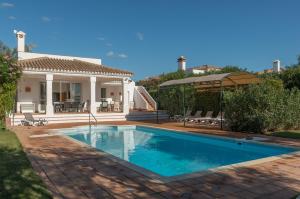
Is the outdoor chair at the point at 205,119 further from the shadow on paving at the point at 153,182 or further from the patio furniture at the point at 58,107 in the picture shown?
the patio furniture at the point at 58,107

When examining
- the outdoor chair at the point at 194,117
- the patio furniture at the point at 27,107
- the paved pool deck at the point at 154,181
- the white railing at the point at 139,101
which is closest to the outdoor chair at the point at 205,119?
the outdoor chair at the point at 194,117

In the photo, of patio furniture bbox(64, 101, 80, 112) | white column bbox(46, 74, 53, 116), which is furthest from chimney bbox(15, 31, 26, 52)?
white column bbox(46, 74, 53, 116)

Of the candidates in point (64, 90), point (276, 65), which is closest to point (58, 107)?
point (64, 90)

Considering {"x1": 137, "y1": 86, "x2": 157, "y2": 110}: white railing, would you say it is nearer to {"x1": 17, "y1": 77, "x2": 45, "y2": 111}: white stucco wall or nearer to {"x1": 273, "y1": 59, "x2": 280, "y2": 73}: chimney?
{"x1": 17, "y1": 77, "x2": 45, "y2": 111}: white stucco wall

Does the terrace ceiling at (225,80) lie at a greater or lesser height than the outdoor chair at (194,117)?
greater

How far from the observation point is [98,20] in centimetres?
3588

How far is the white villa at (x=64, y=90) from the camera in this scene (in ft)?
65.5

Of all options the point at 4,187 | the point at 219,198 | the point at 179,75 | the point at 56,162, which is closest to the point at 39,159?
the point at 56,162

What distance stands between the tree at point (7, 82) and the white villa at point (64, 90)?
297 cm

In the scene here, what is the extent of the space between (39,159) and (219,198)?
541 centimetres

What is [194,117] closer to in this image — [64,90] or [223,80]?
[223,80]

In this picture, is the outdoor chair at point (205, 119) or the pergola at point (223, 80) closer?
the pergola at point (223, 80)

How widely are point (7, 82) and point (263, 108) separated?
14.0 meters

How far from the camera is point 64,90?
25516 mm
